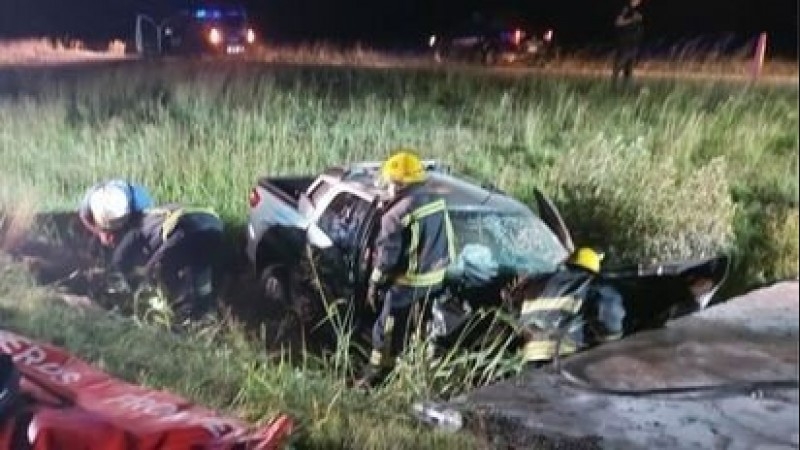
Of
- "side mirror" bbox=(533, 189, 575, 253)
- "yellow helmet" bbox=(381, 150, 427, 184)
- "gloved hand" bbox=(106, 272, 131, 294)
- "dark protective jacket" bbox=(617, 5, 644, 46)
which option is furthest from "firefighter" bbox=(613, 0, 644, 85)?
"gloved hand" bbox=(106, 272, 131, 294)

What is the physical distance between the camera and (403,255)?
5.09 feet

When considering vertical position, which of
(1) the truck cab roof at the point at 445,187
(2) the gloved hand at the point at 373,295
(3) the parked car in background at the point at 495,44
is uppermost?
(3) the parked car in background at the point at 495,44

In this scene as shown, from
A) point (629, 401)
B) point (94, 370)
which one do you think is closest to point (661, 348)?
point (629, 401)

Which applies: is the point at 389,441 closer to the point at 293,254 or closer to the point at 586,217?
the point at 293,254

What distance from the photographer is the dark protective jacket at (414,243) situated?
5.08 feet

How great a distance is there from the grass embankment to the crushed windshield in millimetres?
39

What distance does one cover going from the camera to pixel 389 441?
1576 mm

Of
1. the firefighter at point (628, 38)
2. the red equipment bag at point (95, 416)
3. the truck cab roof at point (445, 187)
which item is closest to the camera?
the red equipment bag at point (95, 416)

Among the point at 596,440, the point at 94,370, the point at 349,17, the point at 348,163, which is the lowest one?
the point at 596,440

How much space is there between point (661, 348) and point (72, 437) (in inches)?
30.8

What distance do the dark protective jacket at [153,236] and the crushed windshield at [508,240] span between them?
0.33 metres

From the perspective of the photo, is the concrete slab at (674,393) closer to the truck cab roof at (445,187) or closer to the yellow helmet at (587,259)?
the yellow helmet at (587,259)

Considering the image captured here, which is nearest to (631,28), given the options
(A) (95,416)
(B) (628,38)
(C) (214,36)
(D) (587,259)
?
(B) (628,38)

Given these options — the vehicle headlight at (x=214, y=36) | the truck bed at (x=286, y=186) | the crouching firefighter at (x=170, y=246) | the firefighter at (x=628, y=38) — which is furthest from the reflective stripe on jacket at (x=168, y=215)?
the firefighter at (x=628, y=38)
